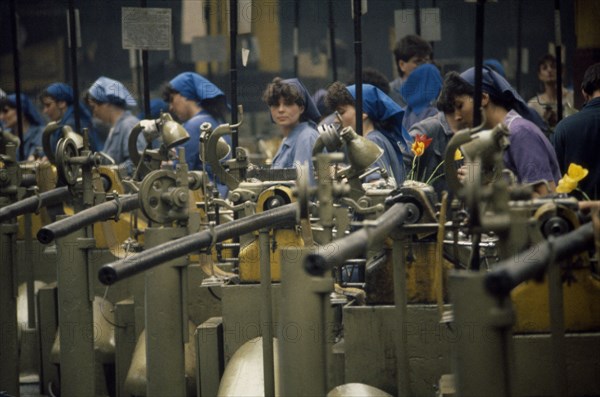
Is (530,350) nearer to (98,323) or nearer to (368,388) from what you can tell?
(368,388)

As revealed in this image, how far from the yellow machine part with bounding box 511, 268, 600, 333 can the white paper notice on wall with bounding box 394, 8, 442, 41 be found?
17.2 feet

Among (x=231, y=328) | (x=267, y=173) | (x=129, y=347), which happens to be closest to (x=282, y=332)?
(x=231, y=328)

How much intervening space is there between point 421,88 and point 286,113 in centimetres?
153

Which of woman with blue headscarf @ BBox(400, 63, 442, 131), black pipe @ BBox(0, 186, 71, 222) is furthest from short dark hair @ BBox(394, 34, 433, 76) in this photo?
black pipe @ BBox(0, 186, 71, 222)

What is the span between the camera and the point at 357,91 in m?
6.42

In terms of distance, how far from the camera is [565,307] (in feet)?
15.0

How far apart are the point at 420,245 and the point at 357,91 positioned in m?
1.50

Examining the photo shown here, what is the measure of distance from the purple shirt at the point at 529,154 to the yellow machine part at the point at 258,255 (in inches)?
41.6

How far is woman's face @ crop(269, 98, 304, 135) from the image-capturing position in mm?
7547

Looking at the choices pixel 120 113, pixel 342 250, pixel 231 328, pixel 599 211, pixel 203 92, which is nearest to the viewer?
pixel 342 250

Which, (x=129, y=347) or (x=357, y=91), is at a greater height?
(x=357, y=91)

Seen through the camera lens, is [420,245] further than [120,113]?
No

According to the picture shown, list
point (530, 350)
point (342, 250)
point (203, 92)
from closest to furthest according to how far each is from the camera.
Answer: point (342, 250)
point (530, 350)
point (203, 92)

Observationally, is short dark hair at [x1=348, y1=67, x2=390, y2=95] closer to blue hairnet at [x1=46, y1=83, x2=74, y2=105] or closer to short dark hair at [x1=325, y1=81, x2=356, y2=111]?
short dark hair at [x1=325, y1=81, x2=356, y2=111]
